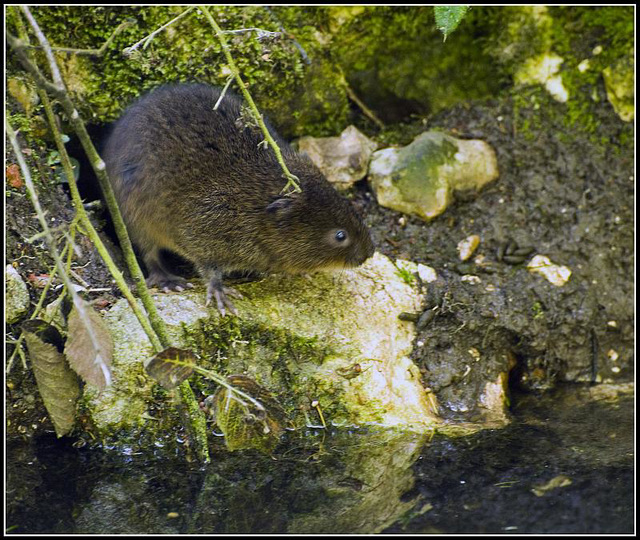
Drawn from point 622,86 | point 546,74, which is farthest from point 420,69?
point 622,86

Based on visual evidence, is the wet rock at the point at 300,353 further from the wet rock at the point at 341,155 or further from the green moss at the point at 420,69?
the green moss at the point at 420,69

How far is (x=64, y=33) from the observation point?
15.0 ft

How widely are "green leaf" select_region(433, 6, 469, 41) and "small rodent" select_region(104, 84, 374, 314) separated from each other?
1147 millimetres

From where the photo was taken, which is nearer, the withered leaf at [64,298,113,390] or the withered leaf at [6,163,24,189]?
the withered leaf at [64,298,113,390]

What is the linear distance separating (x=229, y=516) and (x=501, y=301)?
2.33m

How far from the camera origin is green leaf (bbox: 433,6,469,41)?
3.87 meters

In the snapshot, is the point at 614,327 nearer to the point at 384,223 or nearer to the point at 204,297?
the point at 384,223

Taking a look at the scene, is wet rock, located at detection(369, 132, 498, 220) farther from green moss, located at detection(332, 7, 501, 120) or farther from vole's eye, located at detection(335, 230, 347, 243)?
vole's eye, located at detection(335, 230, 347, 243)

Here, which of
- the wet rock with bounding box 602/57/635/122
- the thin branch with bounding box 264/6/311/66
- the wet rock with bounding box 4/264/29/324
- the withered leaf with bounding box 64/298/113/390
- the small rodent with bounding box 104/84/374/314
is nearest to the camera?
the withered leaf with bounding box 64/298/113/390

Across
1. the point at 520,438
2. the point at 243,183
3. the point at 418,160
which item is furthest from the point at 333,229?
the point at 520,438

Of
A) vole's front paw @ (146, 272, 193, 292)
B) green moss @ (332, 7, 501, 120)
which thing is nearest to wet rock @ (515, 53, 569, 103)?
green moss @ (332, 7, 501, 120)

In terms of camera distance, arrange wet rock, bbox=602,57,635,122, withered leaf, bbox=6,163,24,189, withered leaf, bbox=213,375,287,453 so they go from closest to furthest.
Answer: withered leaf, bbox=213,375,287,453 → withered leaf, bbox=6,163,24,189 → wet rock, bbox=602,57,635,122

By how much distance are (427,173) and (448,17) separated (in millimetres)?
1338

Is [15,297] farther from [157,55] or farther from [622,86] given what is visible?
[622,86]
